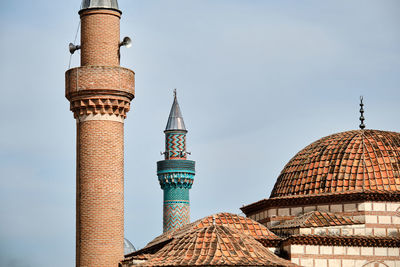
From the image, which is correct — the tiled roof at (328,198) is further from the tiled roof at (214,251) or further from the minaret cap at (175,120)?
the minaret cap at (175,120)

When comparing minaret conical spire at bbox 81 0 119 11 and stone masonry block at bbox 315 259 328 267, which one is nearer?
stone masonry block at bbox 315 259 328 267

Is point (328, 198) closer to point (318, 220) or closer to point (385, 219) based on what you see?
point (318, 220)

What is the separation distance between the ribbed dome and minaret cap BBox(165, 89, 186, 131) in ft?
50.5

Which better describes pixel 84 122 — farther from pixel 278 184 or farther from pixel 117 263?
pixel 278 184

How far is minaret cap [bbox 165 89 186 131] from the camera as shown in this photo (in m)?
41.9

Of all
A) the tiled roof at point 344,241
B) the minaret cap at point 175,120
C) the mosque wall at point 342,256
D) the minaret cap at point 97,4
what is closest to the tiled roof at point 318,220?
the tiled roof at point 344,241

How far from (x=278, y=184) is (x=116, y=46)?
255 inches

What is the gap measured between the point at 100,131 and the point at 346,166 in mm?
6768

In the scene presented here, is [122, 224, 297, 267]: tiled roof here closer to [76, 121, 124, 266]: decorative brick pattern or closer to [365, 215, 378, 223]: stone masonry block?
[76, 121, 124, 266]: decorative brick pattern

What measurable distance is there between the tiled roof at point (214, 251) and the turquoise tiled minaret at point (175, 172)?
20.3 m

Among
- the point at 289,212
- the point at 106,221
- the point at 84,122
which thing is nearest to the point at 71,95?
the point at 84,122

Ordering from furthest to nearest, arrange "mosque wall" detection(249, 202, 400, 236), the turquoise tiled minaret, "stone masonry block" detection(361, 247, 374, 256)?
the turquoise tiled minaret < "mosque wall" detection(249, 202, 400, 236) < "stone masonry block" detection(361, 247, 374, 256)

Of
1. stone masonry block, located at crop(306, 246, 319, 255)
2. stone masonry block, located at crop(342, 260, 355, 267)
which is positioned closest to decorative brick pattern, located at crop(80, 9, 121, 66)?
stone masonry block, located at crop(306, 246, 319, 255)

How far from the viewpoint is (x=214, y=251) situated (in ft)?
64.5
